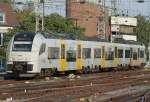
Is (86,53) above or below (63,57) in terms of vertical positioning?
below

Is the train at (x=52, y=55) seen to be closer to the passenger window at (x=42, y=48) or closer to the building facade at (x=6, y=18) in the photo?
the passenger window at (x=42, y=48)

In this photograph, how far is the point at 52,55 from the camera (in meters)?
36.5

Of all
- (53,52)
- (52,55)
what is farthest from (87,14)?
(52,55)

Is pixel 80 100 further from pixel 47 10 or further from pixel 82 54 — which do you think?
pixel 47 10

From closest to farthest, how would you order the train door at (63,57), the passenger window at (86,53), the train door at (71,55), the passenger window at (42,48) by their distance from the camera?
the passenger window at (42,48)
the train door at (63,57)
the train door at (71,55)
the passenger window at (86,53)

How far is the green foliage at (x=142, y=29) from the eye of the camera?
115m

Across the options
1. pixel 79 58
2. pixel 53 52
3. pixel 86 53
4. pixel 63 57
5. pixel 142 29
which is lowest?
pixel 142 29

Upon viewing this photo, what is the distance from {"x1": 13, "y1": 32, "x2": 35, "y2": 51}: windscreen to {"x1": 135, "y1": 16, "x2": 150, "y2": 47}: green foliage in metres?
79.0

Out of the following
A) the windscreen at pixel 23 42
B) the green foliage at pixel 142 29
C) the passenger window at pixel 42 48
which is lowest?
the green foliage at pixel 142 29

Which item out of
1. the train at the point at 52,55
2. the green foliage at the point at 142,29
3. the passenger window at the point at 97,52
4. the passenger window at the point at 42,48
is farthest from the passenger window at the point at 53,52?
the green foliage at the point at 142,29

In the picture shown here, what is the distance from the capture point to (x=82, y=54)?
42.3 m

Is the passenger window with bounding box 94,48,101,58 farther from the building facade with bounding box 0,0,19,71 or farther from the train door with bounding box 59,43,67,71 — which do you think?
the building facade with bounding box 0,0,19,71

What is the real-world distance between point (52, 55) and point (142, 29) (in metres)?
87.2

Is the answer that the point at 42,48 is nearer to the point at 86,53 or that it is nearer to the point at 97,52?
the point at 86,53
